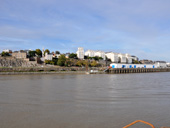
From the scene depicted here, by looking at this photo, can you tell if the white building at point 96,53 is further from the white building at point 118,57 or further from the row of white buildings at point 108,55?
the white building at point 118,57

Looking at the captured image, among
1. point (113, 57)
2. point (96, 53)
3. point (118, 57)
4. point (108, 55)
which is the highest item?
point (96, 53)

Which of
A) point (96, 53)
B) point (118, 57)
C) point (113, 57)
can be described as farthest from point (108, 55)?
point (96, 53)

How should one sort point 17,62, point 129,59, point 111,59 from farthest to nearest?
point 129,59, point 111,59, point 17,62

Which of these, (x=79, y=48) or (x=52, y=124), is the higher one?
(x=79, y=48)

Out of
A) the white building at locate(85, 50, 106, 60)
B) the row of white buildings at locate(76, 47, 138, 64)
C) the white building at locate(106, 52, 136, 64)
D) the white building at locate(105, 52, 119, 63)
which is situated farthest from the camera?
the white building at locate(106, 52, 136, 64)

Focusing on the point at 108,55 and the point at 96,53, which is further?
the point at 108,55

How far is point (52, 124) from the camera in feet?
20.2

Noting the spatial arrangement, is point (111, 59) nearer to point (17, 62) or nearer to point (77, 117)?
point (17, 62)

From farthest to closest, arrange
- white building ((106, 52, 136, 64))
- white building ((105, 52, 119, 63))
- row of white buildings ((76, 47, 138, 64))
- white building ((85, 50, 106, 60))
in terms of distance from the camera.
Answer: white building ((106, 52, 136, 64))
white building ((105, 52, 119, 63))
white building ((85, 50, 106, 60))
row of white buildings ((76, 47, 138, 64))

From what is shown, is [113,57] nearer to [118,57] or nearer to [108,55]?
[108,55]

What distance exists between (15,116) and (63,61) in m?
80.1

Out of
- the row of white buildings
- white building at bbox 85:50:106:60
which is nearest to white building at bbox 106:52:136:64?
the row of white buildings

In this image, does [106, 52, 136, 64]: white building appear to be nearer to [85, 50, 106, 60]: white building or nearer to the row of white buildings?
the row of white buildings

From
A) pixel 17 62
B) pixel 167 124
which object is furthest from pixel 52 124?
pixel 17 62
